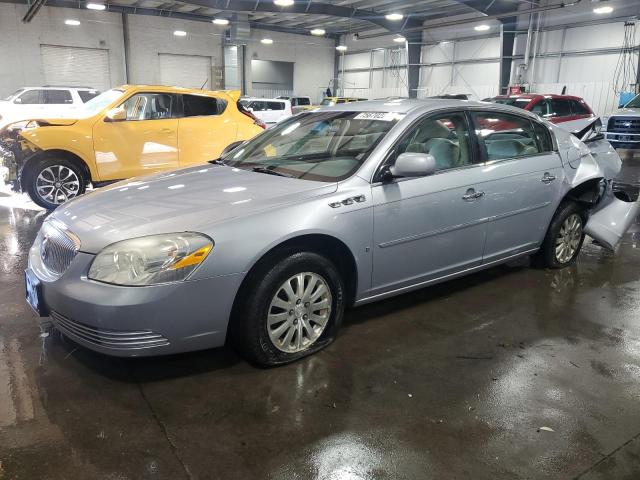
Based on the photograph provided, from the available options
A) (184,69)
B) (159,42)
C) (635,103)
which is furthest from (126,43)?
(635,103)

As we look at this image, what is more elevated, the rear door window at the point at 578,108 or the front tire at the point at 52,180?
the rear door window at the point at 578,108

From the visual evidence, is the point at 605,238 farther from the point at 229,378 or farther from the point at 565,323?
the point at 229,378

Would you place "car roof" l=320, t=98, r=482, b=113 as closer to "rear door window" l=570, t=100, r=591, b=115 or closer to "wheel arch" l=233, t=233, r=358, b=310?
"wheel arch" l=233, t=233, r=358, b=310

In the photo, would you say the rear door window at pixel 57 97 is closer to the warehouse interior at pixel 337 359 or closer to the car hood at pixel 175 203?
the warehouse interior at pixel 337 359

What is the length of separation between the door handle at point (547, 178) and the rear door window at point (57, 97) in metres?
13.8

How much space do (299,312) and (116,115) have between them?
5.14m

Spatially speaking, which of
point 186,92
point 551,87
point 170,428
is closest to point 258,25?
point 551,87

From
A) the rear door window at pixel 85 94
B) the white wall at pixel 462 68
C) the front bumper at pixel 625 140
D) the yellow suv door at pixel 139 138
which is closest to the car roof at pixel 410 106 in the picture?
the yellow suv door at pixel 139 138

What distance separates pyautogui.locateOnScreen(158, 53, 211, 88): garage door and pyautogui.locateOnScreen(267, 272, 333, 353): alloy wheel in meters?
22.5

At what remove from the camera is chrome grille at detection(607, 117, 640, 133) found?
13.6 metres

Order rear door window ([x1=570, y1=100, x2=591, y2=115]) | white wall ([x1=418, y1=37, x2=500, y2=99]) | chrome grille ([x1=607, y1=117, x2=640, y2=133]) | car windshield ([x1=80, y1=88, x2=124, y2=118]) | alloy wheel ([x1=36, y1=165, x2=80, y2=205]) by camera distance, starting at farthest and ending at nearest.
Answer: white wall ([x1=418, y1=37, x2=500, y2=99]) < chrome grille ([x1=607, y1=117, x2=640, y2=133]) < rear door window ([x1=570, y1=100, x2=591, y2=115]) < car windshield ([x1=80, y1=88, x2=124, y2=118]) < alloy wheel ([x1=36, y1=165, x2=80, y2=205])

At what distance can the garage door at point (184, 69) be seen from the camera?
23638 mm

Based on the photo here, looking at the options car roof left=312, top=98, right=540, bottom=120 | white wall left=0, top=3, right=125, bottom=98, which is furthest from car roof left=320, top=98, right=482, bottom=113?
white wall left=0, top=3, right=125, bottom=98

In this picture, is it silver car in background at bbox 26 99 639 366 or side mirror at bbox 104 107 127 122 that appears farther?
side mirror at bbox 104 107 127 122
